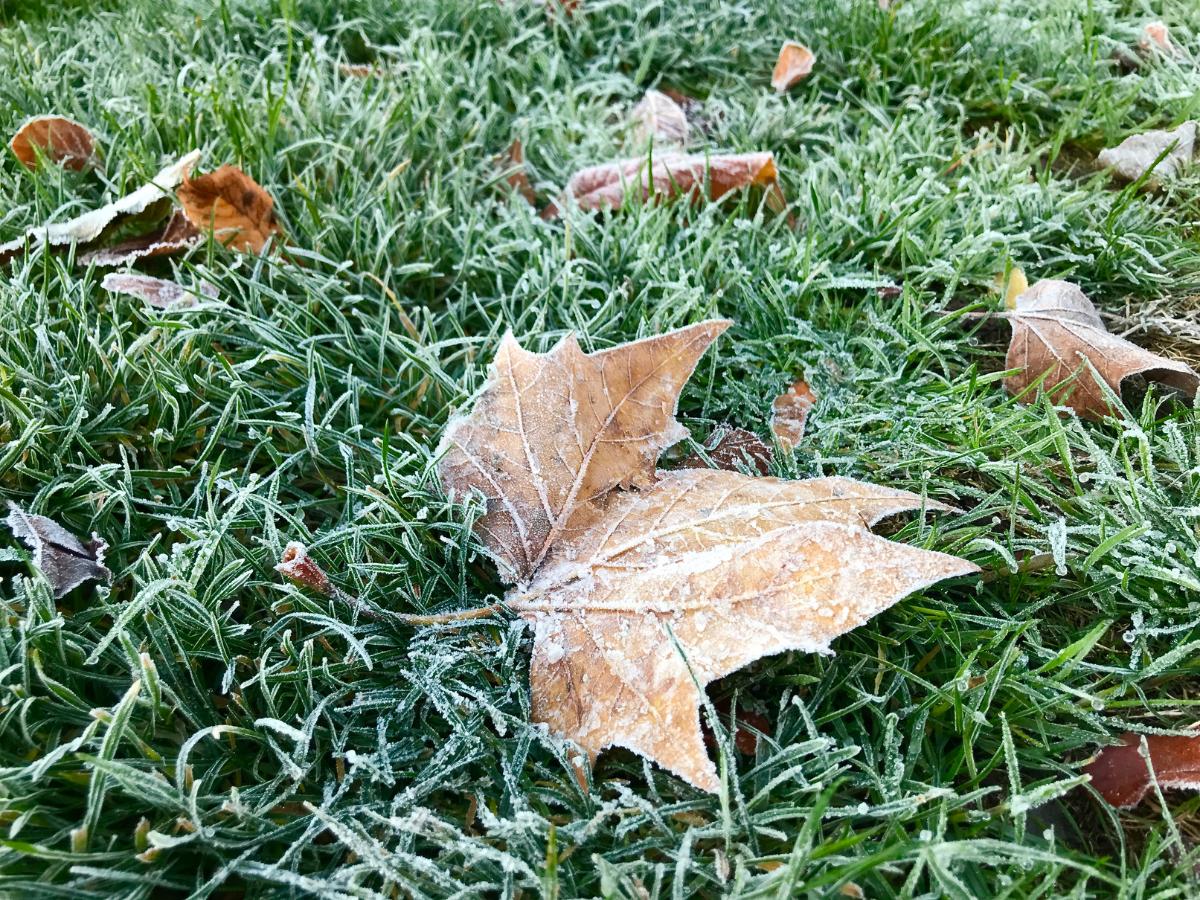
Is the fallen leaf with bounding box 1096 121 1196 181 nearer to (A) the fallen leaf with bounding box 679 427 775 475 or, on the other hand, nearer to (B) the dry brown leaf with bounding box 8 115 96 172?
(A) the fallen leaf with bounding box 679 427 775 475

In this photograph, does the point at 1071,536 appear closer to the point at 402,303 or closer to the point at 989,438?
the point at 989,438

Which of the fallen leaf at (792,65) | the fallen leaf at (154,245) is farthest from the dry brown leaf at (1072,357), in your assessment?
the fallen leaf at (154,245)

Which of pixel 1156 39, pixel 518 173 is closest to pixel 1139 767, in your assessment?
pixel 518 173

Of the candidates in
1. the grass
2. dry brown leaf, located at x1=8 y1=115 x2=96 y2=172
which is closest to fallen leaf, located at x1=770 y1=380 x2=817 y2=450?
the grass

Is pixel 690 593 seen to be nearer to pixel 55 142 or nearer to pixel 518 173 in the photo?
pixel 518 173

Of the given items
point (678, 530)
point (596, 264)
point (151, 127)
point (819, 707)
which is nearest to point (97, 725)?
point (678, 530)

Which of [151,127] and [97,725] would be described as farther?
[151,127]

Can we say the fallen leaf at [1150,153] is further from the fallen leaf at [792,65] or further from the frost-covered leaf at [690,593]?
the frost-covered leaf at [690,593]
